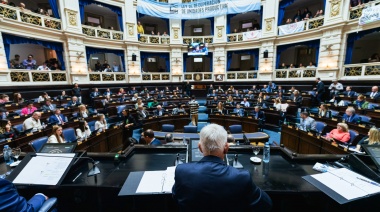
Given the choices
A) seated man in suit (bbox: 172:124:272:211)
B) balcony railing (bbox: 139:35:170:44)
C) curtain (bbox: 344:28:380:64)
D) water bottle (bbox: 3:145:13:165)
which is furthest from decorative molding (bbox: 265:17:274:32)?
water bottle (bbox: 3:145:13:165)

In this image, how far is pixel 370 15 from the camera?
30.5ft

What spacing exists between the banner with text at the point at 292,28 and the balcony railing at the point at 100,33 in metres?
12.7

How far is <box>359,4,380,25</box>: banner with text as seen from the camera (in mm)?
9016

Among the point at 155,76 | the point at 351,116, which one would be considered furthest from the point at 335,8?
the point at 155,76

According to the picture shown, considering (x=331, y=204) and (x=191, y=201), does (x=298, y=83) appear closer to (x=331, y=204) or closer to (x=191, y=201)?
(x=331, y=204)

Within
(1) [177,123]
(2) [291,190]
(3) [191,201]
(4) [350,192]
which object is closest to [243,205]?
(3) [191,201]

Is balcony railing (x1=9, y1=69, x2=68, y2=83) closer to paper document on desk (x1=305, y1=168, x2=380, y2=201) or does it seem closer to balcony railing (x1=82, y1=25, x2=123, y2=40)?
balcony railing (x1=82, y1=25, x2=123, y2=40)

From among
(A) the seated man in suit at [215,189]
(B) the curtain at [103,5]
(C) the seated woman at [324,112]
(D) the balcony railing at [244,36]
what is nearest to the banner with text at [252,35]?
(D) the balcony railing at [244,36]

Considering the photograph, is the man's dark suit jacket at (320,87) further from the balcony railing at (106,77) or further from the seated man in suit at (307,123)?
the balcony railing at (106,77)

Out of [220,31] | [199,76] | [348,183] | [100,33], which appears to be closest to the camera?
[348,183]

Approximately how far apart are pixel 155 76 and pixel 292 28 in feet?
38.5

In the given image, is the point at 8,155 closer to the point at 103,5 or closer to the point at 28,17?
the point at 28,17

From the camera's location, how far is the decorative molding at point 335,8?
420 inches

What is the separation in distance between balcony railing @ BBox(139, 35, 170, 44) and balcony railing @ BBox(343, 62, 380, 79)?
13.6 metres
